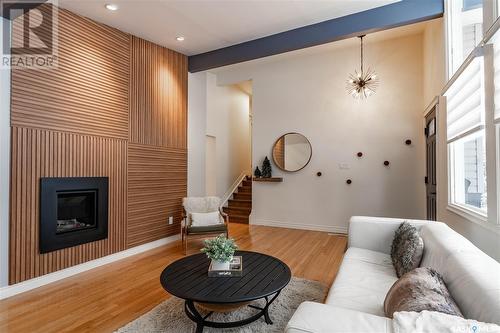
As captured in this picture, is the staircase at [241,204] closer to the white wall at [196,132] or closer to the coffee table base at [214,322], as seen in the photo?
the white wall at [196,132]

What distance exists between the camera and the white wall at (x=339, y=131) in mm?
4869

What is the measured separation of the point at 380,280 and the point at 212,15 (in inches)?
145

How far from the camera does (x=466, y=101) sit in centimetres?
262

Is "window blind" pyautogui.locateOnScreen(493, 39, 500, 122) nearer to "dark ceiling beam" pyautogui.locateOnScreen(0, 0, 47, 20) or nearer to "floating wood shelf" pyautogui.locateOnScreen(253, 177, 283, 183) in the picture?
"floating wood shelf" pyautogui.locateOnScreen(253, 177, 283, 183)

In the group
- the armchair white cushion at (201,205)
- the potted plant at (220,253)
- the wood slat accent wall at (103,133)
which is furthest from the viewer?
the armchair white cushion at (201,205)

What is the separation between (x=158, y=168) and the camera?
4.54 m

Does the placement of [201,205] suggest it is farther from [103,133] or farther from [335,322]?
[335,322]

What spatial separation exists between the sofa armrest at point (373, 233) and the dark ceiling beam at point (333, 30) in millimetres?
2563

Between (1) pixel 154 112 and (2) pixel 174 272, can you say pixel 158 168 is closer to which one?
(1) pixel 154 112

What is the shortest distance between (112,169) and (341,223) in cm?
427

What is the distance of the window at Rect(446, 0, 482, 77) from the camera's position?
8.70 feet

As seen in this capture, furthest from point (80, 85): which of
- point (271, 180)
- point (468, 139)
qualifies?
point (468, 139)

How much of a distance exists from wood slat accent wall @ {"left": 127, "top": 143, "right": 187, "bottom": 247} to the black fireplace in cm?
46

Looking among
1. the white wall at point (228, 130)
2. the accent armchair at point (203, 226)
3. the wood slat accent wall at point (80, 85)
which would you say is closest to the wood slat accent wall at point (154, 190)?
the accent armchair at point (203, 226)
